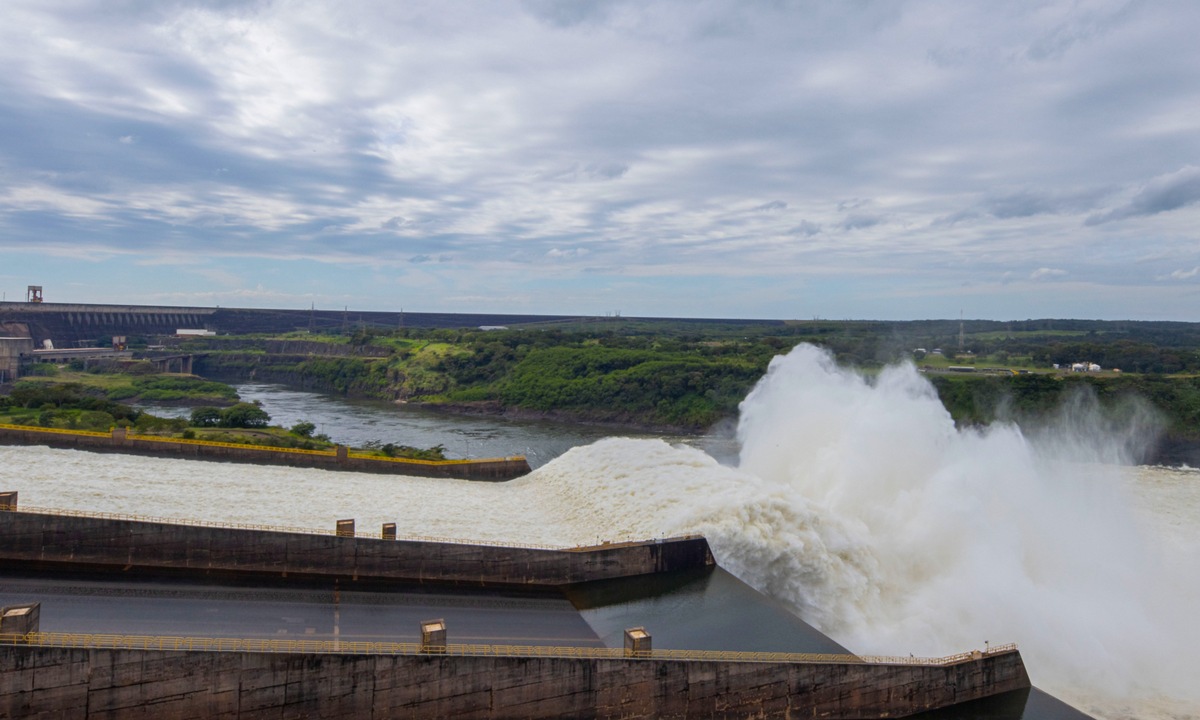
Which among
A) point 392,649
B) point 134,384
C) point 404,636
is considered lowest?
point 134,384

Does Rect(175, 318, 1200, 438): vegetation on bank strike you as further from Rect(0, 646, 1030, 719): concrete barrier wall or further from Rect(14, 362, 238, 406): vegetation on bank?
Rect(0, 646, 1030, 719): concrete barrier wall

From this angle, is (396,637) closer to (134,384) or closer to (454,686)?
(454,686)

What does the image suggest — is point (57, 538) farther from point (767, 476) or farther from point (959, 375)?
point (959, 375)

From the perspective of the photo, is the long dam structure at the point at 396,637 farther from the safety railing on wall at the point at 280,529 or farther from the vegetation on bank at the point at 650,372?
the vegetation on bank at the point at 650,372

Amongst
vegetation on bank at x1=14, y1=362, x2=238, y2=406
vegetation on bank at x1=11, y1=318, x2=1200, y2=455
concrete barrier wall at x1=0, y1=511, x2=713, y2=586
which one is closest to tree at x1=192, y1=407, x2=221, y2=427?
vegetation on bank at x1=11, y1=318, x2=1200, y2=455

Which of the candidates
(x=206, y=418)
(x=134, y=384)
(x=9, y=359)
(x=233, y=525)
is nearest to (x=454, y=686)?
(x=233, y=525)
